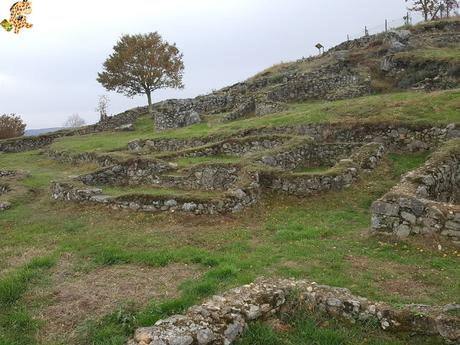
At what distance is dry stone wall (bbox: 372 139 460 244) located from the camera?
11656 mm

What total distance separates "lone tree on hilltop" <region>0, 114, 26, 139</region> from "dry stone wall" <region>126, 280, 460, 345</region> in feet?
191

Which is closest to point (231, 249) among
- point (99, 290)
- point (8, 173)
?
point (99, 290)

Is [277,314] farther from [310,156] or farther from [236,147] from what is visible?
[236,147]

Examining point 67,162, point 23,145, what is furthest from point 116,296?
point 23,145

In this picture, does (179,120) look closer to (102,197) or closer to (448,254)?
(102,197)

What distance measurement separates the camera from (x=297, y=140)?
2142cm

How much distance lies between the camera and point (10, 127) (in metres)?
61.6

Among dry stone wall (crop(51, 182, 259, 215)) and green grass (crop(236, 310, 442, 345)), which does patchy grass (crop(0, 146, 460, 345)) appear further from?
green grass (crop(236, 310, 442, 345))

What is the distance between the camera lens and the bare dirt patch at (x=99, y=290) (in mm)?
8938

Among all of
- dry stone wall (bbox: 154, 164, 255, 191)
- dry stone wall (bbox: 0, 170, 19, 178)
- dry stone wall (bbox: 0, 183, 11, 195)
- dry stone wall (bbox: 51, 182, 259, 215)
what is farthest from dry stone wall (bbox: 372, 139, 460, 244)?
dry stone wall (bbox: 0, 170, 19, 178)

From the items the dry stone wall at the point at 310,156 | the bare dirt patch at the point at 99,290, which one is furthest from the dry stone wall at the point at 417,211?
the dry stone wall at the point at 310,156

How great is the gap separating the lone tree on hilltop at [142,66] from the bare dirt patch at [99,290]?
4134 cm

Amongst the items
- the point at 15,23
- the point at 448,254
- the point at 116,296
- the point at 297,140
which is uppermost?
the point at 15,23

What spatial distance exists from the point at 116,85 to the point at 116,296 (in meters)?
46.4
